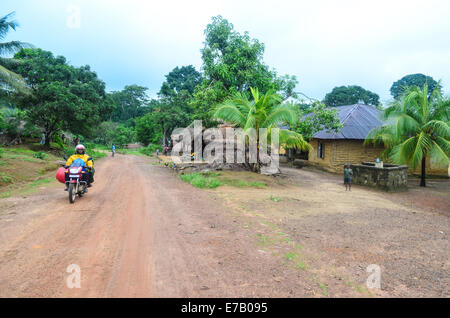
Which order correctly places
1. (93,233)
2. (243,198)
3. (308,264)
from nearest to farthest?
(308,264), (93,233), (243,198)

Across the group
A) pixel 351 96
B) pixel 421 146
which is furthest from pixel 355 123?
pixel 351 96

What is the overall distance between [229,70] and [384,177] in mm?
9121

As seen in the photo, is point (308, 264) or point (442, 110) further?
point (442, 110)

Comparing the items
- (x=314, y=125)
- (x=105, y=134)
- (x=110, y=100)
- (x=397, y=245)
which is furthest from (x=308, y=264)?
(x=105, y=134)

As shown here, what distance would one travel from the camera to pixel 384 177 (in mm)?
11844

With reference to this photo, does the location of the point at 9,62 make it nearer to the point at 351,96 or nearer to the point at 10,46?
the point at 10,46

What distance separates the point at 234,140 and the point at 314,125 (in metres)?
4.52

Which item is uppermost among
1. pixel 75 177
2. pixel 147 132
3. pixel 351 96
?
pixel 351 96

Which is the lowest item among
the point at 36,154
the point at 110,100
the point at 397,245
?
the point at 397,245

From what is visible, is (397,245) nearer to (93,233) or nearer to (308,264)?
(308,264)

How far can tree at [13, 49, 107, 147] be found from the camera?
61.8ft

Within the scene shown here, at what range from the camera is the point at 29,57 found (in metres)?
20.9

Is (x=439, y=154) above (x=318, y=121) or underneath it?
underneath

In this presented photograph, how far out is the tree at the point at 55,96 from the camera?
61.8 feet
